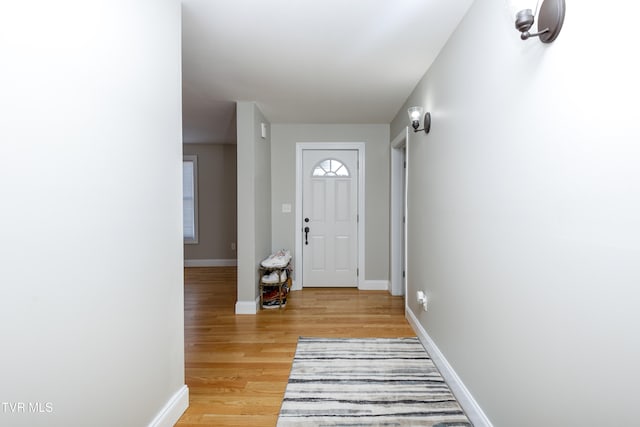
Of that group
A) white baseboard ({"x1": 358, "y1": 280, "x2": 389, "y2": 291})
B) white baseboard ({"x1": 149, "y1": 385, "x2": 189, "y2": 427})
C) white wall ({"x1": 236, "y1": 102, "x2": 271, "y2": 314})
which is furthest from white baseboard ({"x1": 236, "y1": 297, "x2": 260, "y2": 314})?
white baseboard ({"x1": 149, "y1": 385, "x2": 189, "y2": 427})

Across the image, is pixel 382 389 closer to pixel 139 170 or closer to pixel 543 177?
pixel 543 177

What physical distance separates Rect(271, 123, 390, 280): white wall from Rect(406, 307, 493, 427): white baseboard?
1878 millimetres

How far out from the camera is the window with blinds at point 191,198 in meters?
6.66

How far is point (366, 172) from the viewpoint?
483 centimetres

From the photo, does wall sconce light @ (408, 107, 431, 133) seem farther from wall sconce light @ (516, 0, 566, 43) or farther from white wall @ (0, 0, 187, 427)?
white wall @ (0, 0, 187, 427)

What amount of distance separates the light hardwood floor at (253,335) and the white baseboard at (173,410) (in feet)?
0.15

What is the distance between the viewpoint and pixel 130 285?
1.44 metres

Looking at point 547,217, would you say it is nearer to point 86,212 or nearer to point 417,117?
point 86,212

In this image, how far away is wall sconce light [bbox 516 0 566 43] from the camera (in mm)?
1140

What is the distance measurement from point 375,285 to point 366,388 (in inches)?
106

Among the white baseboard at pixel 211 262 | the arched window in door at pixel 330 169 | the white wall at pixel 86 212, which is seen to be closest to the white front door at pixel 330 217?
→ the arched window in door at pixel 330 169

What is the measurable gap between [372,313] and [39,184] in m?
3.36

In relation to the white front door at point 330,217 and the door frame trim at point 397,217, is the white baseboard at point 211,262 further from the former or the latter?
the door frame trim at point 397,217

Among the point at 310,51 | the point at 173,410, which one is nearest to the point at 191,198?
the point at 310,51
